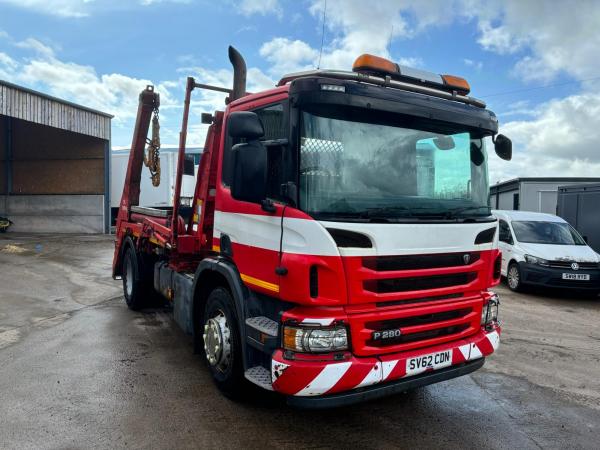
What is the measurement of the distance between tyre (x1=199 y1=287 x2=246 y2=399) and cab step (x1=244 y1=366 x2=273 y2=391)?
0.40m

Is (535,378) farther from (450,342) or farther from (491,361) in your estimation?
(450,342)

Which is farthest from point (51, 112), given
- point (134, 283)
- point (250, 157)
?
point (250, 157)

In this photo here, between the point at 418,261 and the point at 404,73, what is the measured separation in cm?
147

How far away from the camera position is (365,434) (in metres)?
3.39

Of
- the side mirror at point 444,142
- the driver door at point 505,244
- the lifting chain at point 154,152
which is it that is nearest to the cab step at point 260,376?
the side mirror at point 444,142

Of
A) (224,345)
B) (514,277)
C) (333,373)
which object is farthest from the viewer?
(514,277)

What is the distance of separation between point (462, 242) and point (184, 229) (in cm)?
304

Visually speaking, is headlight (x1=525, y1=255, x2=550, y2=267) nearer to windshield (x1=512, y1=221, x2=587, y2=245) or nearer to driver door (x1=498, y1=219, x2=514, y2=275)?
driver door (x1=498, y1=219, x2=514, y2=275)

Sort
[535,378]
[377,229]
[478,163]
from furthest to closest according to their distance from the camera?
1. [535,378]
2. [478,163]
3. [377,229]

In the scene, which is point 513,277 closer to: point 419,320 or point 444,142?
point 444,142

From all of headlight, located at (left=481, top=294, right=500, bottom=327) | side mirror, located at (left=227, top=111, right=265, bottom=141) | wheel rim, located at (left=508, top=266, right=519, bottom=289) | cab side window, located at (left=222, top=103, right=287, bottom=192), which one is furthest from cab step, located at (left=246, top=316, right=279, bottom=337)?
wheel rim, located at (left=508, top=266, right=519, bottom=289)

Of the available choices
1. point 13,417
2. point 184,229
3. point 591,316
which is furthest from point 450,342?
point 591,316

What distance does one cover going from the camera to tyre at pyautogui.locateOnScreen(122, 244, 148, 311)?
6.72 meters

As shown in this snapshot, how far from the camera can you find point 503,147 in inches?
166
